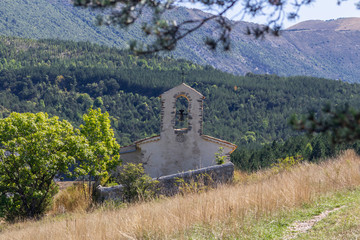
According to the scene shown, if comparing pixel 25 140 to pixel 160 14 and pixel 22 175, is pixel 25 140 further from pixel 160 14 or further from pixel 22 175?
pixel 160 14

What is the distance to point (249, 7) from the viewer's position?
6625 mm

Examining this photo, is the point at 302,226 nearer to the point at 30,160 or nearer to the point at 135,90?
the point at 30,160

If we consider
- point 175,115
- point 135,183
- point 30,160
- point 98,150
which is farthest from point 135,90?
point 135,183

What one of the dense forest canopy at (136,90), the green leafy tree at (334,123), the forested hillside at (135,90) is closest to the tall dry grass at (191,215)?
the green leafy tree at (334,123)

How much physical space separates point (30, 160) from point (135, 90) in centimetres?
12410

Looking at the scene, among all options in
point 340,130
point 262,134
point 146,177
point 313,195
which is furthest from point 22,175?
point 262,134

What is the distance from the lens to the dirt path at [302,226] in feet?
26.2

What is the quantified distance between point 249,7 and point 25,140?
13.9 m

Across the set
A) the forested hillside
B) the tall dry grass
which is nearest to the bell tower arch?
the tall dry grass

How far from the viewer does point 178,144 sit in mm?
21031

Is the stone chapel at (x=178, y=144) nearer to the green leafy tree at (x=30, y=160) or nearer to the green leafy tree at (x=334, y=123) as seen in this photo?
the green leafy tree at (x=30, y=160)

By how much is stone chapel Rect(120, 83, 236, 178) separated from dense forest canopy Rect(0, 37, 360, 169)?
74.6m

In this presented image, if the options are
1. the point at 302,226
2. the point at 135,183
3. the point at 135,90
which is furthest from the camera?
the point at 135,90

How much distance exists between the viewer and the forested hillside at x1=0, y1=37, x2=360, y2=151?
11306 centimetres
